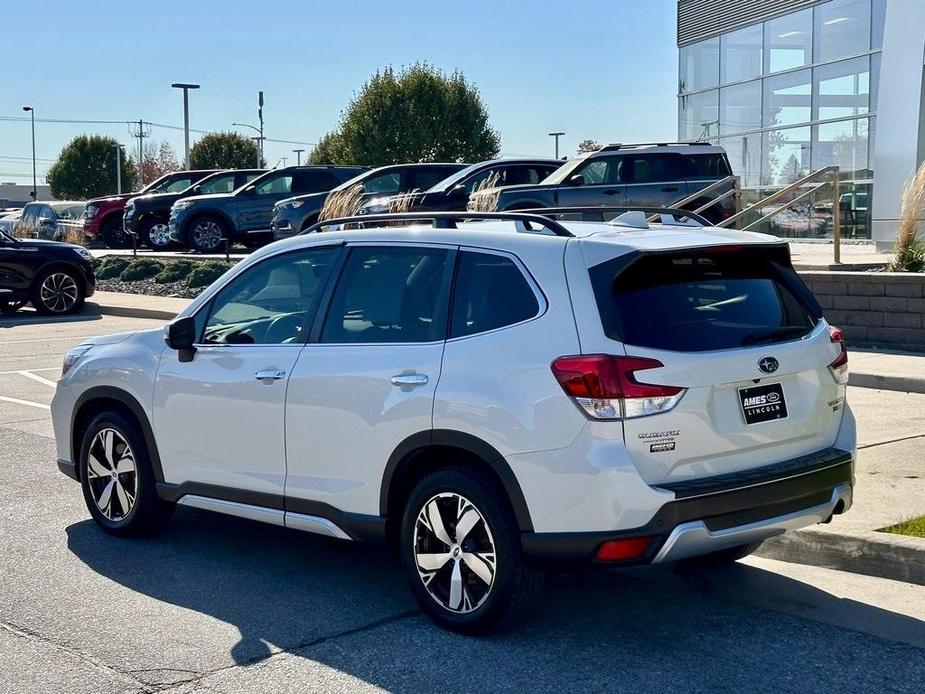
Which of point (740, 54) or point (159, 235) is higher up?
point (740, 54)

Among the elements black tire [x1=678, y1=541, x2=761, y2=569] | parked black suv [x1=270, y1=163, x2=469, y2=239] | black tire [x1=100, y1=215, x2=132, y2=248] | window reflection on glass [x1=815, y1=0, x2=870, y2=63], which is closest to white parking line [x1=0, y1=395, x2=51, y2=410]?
black tire [x1=678, y1=541, x2=761, y2=569]

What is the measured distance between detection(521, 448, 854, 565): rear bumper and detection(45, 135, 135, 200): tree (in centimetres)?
8508

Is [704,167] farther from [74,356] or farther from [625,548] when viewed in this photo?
[625,548]

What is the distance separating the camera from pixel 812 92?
28.5m

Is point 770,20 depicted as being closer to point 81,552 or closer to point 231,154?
point 81,552

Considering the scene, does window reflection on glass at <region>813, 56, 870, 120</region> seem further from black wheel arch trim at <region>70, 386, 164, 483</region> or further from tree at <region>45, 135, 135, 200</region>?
tree at <region>45, 135, 135, 200</region>

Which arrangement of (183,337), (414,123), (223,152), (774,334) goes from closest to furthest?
(774,334) → (183,337) → (414,123) → (223,152)

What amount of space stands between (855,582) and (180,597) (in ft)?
10.5

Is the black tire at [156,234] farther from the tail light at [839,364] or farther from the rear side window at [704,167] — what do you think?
the tail light at [839,364]

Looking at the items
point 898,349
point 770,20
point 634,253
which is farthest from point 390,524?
point 770,20

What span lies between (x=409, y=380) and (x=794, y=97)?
26.0 metres

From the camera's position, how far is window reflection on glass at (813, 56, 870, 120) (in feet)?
87.8

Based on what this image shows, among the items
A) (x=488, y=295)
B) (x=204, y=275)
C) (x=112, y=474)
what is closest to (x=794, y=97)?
(x=204, y=275)

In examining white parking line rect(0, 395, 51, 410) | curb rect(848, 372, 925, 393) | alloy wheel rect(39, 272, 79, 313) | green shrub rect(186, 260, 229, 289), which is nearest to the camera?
curb rect(848, 372, 925, 393)
